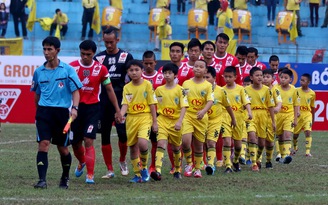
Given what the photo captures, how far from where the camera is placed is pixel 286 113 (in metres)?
18.0

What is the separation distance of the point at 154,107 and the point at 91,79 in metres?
0.99

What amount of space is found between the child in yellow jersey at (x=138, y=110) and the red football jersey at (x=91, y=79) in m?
0.43

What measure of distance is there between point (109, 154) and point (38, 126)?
7.91 ft

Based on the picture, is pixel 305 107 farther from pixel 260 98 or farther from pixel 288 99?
pixel 260 98

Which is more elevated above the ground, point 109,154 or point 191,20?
point 191,20

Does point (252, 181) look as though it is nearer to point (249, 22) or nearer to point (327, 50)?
point (327, 50)

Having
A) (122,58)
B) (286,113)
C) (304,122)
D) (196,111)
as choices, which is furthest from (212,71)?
(304,122)

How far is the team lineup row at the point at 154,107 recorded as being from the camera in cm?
1211

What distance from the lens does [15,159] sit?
1670cm

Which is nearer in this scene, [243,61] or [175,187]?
[175,187]

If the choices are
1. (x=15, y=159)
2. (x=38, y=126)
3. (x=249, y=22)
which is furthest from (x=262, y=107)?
(x=249, y=22)

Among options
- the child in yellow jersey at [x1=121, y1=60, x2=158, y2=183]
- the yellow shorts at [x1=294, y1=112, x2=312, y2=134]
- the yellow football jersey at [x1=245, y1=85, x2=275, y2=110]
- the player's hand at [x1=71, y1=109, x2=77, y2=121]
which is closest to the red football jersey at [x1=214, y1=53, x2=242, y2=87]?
the yellow football jersey at [x1=245, y1=85, x2=275, y2=110]

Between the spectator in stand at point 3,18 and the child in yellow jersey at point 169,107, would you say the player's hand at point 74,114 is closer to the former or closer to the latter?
the child in yellow jersey at point 169,107

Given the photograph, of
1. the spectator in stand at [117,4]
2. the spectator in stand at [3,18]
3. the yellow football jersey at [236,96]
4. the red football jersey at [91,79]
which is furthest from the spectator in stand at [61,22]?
the red football jersey at [91,79]
